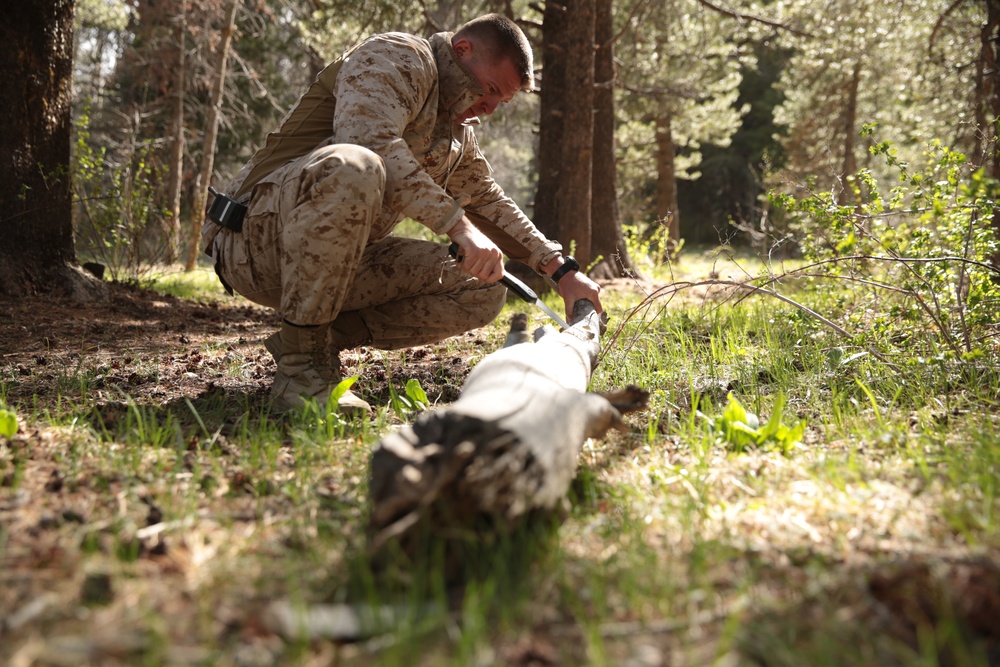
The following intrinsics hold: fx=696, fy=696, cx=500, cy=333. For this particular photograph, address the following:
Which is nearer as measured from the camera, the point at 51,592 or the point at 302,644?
the point at 302,644

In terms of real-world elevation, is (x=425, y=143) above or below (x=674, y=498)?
above

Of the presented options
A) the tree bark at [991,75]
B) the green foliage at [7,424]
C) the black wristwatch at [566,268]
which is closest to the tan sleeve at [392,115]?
the black wristwatch at [566,268]

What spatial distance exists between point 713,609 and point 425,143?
2556 mm

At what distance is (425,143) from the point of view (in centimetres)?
332

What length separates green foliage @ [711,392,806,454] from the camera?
7.48 ft

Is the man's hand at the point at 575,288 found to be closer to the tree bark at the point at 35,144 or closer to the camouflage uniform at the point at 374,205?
the camouflage uniform at the point at 374,205

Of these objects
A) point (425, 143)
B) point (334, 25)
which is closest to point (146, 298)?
point (425, 143)

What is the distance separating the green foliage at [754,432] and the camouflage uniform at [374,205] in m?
1.31

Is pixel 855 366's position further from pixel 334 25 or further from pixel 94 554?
pixel 334 25

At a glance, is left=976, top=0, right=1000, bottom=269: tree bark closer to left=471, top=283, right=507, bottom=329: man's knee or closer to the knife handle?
left=471, top=283, right=507, bottom=329: man's knee

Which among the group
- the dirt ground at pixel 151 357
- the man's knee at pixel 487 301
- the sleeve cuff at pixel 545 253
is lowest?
the dirt ground at pixel 151 357

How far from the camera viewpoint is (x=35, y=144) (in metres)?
5.21

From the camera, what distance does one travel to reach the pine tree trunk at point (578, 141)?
22.9 feet

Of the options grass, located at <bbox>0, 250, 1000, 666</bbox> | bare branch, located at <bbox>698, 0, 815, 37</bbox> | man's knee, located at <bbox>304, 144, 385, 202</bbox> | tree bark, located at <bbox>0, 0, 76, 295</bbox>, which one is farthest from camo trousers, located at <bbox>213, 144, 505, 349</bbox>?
bare branch, located at <bbox>698, 0, 815, 37</bbox>
